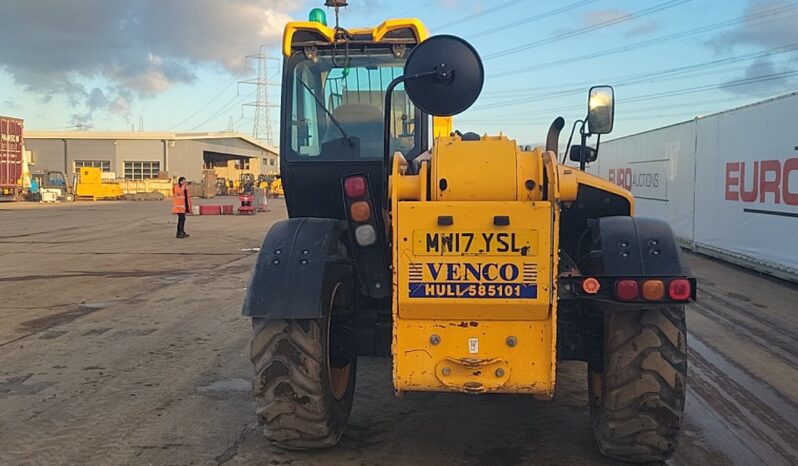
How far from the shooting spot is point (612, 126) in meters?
4.76

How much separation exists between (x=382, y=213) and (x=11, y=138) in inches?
1652

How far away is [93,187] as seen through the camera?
4794 cm

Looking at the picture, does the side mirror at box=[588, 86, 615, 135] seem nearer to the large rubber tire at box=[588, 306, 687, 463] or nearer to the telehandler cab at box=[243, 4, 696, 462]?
the telehandler cab at box=[243, 4, 696, 462]

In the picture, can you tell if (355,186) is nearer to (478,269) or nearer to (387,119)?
(387,119)

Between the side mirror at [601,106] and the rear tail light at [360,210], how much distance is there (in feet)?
6.19

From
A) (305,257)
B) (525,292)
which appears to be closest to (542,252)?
(525,292)

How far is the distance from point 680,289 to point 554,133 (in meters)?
1.41

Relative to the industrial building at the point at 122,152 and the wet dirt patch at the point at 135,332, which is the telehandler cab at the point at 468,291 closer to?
the wet dirt patch at the point at 135,332

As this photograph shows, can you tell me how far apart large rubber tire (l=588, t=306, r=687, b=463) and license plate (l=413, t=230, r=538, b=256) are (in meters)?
0.77

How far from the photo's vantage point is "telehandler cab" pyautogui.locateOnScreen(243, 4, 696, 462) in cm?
348

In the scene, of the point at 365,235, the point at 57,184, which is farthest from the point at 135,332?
the point at 57,184

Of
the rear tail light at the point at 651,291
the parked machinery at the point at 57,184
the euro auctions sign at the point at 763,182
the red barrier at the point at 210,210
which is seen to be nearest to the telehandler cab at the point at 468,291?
the rear tail light at the point at 651,291

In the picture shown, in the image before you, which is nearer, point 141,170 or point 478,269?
point 478,269

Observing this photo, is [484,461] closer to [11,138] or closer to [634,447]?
[634,447]
